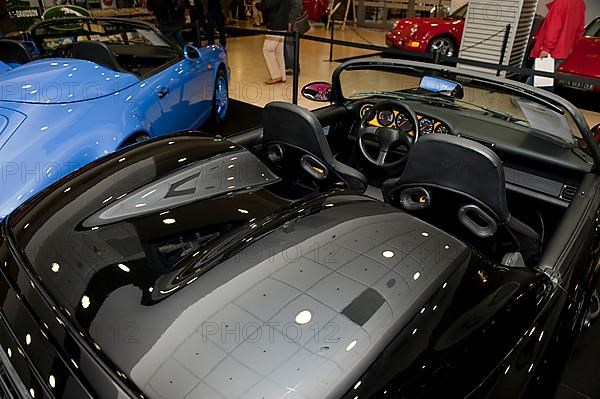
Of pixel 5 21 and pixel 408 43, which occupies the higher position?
pixel 5 21

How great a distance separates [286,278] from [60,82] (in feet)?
9.02

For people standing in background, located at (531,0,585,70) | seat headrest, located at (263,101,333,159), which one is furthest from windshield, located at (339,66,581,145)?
people standing in background, located at (531,0,585,70)

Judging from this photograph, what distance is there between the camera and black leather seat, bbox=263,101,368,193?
198 centimetres

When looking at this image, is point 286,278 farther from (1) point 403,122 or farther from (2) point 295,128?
(1) point 403,122

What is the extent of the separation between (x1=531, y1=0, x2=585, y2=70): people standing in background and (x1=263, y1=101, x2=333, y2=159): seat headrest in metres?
5.13

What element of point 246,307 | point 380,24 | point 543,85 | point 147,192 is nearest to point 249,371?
point 246,307

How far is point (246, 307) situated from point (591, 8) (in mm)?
11813

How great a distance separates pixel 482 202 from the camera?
1.66 m

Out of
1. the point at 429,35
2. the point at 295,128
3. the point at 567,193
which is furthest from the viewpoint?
the point at 429,35

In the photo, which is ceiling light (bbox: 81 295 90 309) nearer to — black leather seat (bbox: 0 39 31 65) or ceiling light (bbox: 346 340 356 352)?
ceiling light (bbox: 346 340 356 352)

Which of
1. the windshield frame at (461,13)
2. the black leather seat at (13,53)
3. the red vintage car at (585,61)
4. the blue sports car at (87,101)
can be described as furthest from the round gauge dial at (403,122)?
the windshield frame at (461,13)

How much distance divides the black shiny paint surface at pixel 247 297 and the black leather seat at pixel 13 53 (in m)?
3.61

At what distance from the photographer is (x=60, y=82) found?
10.2ft

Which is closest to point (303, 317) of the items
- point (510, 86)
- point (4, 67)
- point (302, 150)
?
point (302, 150)
